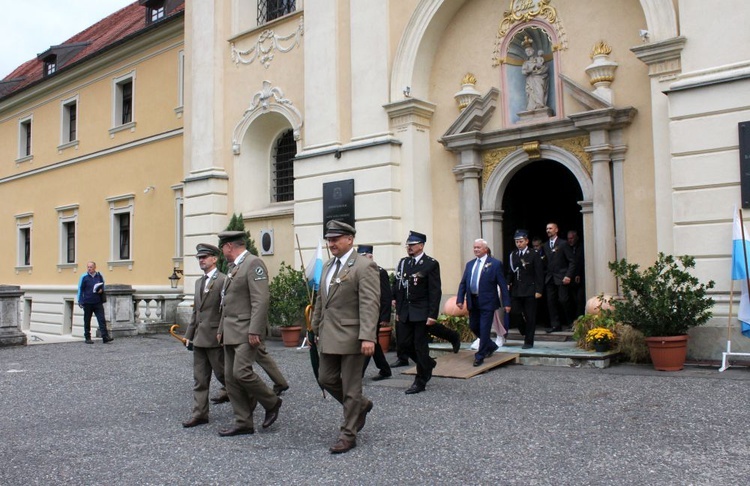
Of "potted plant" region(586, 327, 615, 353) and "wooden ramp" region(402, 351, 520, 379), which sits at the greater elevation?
"potted plant" region(586, 327, 615, 353)

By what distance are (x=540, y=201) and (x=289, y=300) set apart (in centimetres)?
561

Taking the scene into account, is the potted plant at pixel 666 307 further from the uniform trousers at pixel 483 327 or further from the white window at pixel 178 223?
the white window at pixel 178 223

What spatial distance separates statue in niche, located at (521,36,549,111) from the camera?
1283cm

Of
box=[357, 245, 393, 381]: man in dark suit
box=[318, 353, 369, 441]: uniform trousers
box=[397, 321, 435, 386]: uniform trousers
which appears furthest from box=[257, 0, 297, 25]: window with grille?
box=[318, 353, 369, 441]: uniform trousers

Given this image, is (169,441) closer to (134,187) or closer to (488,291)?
(488,291)

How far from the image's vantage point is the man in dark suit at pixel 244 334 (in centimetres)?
668

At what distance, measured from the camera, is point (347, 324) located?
6344mm

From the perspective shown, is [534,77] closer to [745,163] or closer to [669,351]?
[745,163]

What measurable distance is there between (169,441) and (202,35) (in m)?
13.6

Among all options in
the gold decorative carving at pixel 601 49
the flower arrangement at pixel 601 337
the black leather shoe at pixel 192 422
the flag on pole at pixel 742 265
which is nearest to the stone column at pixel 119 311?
the black leather shoe at pixel 192 422

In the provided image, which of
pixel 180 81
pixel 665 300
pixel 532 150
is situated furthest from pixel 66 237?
pixel 665 300

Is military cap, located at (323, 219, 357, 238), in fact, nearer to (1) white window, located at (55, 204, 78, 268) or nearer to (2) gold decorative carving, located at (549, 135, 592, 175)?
(2) gold decorative carving, located at (549, 135, 592, 175)

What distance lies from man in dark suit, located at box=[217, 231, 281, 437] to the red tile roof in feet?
62.6

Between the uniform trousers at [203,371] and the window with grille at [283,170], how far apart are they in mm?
10456
